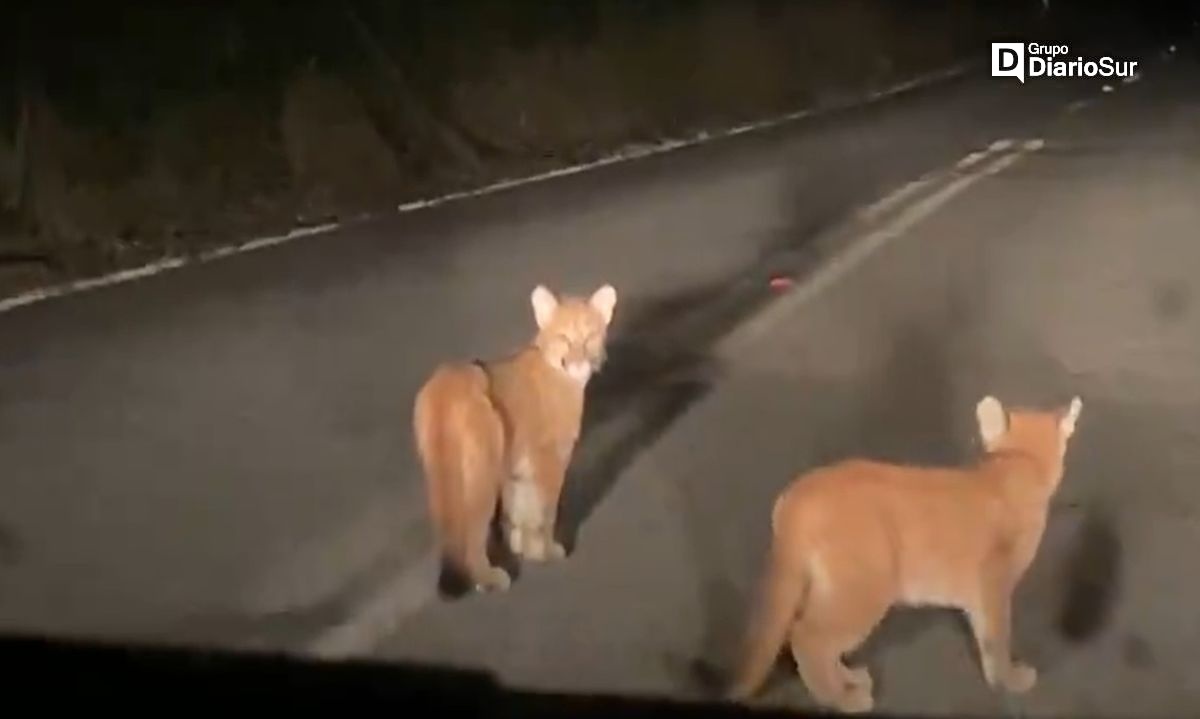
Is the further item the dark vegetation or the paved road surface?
the dark vegetation

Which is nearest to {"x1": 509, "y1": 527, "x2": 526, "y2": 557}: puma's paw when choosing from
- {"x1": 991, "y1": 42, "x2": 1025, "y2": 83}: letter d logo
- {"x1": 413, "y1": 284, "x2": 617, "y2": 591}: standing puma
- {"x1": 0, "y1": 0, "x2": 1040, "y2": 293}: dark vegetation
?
{"x1": 413, "y1": 284, "x2": 617, "y2": 591}: standing puma

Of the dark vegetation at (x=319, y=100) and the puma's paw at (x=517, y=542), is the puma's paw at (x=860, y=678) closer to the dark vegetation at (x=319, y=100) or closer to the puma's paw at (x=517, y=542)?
the puma's paw at (x=517, y=542)

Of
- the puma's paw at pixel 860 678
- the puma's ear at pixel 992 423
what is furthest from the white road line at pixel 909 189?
the puma's paw at pixel 860 678

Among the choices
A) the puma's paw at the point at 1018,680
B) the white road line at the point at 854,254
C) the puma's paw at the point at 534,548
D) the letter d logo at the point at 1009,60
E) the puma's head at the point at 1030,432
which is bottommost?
the puma's paw at the point at 1018,680

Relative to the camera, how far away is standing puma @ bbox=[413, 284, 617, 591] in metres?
0.85

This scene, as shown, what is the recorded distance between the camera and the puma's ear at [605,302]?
867 millimetres

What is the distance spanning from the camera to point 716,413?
890mm

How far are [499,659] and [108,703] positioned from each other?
0.22 meters

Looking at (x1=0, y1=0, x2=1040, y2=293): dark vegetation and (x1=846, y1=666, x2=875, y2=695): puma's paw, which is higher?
(x1=0, y1=0, x2=1040, y2=293): dark vegetation

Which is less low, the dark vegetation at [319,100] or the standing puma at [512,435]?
the dark vegetation at [319,100]

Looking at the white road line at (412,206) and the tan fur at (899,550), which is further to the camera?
the white road line at (412,206)

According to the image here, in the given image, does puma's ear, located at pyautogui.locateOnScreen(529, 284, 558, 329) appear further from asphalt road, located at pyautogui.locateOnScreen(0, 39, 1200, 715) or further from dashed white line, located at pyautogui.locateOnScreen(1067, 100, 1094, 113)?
dashed white line, located at pyautogui.locateOnScreen(1067, 100, 1094, 113)

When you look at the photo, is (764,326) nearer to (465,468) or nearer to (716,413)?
(716,413)

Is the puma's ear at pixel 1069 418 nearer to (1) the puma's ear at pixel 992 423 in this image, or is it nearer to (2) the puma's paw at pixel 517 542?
(1) the puma's ear at pixel 992 423
